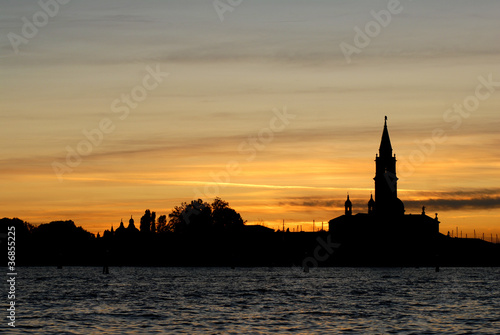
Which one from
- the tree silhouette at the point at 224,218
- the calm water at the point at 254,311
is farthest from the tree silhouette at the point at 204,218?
the calm water at the point at 254,311

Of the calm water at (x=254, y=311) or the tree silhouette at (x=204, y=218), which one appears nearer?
the calm water at (x=254, y=311)

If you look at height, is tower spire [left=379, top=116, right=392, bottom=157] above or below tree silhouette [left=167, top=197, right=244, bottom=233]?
above

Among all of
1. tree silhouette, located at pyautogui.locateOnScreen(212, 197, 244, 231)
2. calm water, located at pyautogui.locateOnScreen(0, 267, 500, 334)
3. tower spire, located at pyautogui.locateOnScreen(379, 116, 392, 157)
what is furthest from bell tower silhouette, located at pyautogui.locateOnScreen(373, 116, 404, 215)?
calm water, located at pyautogui.locateOnScreen(0, 267, 500, 334)

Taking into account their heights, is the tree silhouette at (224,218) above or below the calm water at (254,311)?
above

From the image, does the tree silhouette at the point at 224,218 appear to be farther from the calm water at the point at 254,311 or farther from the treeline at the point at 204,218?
the calm water at the point at 254,311

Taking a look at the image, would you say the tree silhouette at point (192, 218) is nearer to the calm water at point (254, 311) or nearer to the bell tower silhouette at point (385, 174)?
the bell tower silhouette at point (385, 174)

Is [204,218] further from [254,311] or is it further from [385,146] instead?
[254,311]

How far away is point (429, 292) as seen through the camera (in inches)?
3588

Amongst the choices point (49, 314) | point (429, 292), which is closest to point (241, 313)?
point (49, 314)

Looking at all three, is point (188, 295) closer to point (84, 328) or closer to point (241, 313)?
point (241, 313)

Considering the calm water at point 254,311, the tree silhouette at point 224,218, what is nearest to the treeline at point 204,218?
the tree silhouette at point 224,218

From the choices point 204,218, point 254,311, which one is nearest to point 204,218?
point 204,218

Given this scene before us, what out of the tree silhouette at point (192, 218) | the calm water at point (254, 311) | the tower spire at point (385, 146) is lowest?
the calm water at point (254, 311)

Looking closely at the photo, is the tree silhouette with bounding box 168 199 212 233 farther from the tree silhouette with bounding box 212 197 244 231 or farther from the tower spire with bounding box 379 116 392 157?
the tower spire with bounding box 379 116 392 157
